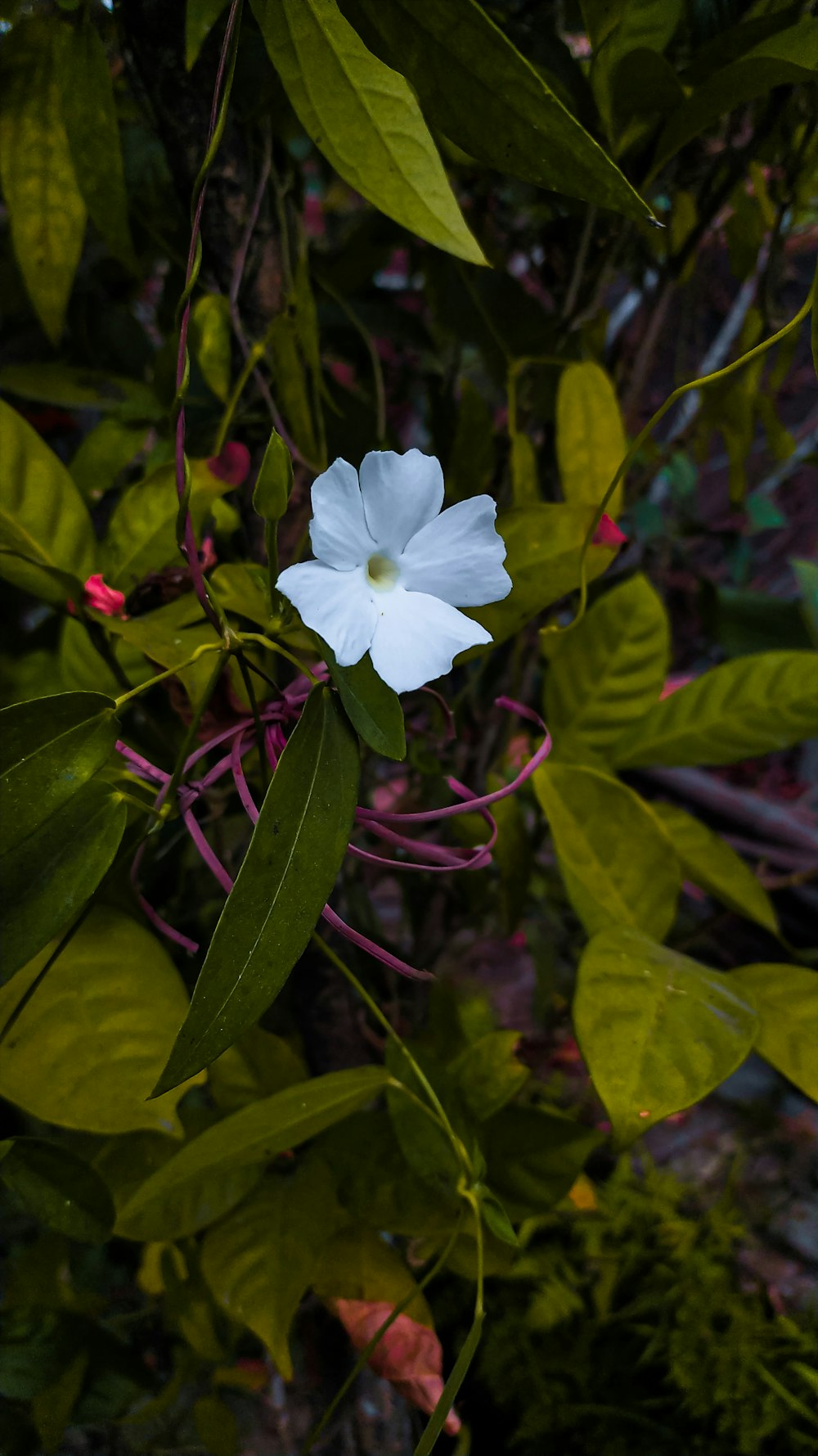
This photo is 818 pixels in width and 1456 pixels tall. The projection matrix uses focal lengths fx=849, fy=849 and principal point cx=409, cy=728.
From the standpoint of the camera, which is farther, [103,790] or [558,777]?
[558,777]

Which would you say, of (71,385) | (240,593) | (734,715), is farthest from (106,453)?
(734,715)

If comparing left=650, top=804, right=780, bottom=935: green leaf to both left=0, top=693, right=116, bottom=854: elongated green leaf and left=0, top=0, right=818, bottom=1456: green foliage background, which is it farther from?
left=0, top=693, right=116, bottom=854: elongated green leaf

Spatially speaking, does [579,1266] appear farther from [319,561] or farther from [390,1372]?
[319,561]

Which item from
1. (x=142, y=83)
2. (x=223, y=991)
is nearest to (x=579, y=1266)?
(x=223, y=991)

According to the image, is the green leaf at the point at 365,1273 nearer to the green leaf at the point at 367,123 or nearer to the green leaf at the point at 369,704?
the green leaf at the point at 369,704

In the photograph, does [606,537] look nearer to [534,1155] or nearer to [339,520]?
[339,520]

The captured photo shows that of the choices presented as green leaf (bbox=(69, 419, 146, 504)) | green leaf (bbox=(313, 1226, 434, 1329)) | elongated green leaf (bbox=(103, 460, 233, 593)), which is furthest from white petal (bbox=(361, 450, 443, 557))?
green leaf (bbox=(313, 1226, 434, 1329))
